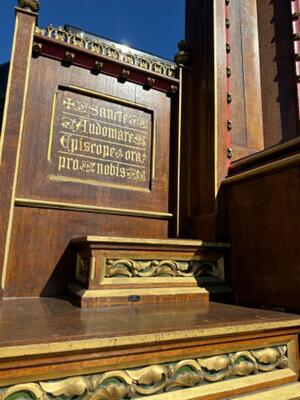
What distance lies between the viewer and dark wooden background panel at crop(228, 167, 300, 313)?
98 centimetres

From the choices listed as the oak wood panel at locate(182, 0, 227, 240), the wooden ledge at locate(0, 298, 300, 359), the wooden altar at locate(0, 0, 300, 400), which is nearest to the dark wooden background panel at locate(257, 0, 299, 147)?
the wooden altar at locate(0, 0, 300, 400)

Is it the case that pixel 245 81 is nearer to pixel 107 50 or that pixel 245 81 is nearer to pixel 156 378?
pixel 107 50

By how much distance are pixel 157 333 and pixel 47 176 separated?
0.91 metres

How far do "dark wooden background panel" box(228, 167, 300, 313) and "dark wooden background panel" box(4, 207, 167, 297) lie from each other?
60 cm

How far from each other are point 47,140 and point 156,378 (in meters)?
1.07

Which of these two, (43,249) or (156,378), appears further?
(43,249)

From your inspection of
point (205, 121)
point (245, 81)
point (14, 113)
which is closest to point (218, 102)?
point (205, 121)

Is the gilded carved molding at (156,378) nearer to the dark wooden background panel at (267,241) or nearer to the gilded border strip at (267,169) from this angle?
the dark wooden background panel at (267,241)

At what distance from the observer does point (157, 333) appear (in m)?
0.61

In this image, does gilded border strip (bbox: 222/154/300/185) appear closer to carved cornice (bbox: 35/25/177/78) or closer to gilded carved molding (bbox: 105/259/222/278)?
gilded carved molding (bbox: 105/259/222/278)

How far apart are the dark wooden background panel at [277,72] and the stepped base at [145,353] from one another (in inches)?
43.7

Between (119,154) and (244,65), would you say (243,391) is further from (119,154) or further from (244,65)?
(244,65)

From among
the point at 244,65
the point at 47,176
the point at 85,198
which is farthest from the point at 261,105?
the point at 47,176

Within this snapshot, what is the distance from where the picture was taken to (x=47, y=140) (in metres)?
1.34
